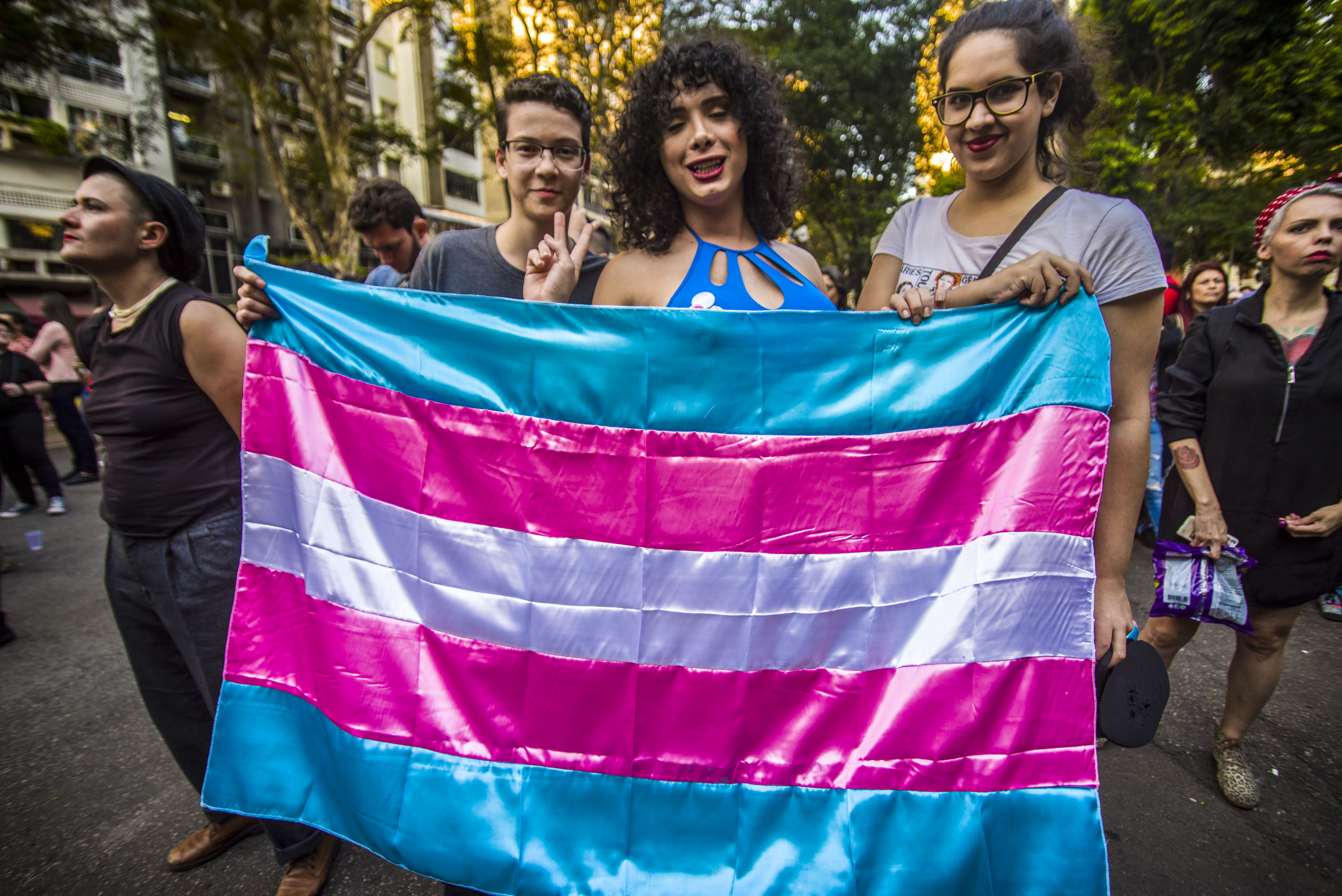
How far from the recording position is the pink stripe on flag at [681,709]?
1.43m

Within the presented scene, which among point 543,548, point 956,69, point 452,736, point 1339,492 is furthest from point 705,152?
point 1339,492

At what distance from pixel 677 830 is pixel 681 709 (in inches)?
10.2

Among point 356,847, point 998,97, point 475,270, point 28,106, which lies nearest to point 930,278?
point 998,97

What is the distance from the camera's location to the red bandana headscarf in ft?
7.39

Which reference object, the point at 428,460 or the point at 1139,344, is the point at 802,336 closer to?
the point at 1139,344

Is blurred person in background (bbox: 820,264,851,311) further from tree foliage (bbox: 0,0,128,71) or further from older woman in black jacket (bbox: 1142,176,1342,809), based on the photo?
tree foliage (bbox: 0,0,128,71)

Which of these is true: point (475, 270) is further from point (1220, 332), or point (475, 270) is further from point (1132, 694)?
point (1220, 332)

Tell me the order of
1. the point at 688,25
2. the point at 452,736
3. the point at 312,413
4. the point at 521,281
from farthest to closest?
the point at 688,25 < the point at 521,281 < the point at 312,413 < the point at 452,736

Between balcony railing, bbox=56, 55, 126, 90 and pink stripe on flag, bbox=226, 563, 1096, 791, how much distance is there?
31232mm

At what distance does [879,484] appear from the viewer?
5.03ft

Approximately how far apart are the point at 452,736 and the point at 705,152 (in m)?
1.65

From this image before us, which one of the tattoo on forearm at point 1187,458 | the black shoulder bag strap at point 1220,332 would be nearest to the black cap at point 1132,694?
the tattoo on forearm at point 1187,458

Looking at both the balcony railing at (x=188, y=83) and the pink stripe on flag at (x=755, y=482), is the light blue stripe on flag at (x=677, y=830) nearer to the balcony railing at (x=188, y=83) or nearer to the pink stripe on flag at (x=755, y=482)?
the pink stripe on flag at (x=755, y=482)

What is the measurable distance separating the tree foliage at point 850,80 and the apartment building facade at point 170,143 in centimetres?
850
